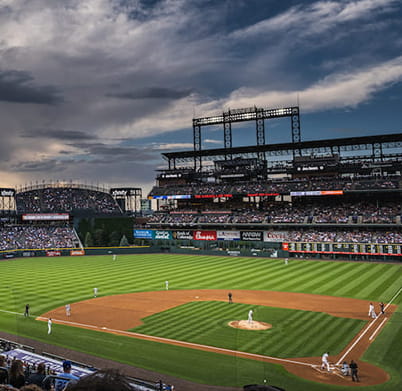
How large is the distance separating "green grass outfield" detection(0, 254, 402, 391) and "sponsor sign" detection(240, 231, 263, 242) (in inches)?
292

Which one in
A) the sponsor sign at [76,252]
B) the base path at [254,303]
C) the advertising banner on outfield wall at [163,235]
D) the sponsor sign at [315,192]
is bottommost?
the base path at [254,303]

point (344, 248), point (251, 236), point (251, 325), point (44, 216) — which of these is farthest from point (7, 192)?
point (251, 325)

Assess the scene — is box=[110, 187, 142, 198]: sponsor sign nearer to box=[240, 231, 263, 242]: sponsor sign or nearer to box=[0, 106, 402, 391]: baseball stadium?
box=[0, 106, 402, 391]: baseball stadium

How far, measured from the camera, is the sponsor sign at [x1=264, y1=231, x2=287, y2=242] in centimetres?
6266

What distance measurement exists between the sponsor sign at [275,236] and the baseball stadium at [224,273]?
0.16 meters

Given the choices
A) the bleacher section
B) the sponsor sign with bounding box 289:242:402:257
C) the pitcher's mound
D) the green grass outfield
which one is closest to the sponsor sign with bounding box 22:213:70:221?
the green grass outfield

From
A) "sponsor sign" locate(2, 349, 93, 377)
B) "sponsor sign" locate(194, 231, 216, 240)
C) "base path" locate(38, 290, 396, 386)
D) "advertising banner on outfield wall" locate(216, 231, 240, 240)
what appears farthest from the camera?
"sponsor sign" locate(194, 231, 216, 240)

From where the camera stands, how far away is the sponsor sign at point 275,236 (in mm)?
62656

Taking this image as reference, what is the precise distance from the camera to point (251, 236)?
6569cm

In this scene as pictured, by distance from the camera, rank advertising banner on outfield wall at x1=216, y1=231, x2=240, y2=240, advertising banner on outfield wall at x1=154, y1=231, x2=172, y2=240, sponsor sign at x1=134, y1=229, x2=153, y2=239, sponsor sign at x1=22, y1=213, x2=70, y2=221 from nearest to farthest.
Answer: advertising banner on outfield wall at x1=216, y1=231, x2=240, y2=240, advertising banner on outfield wall at x1=154, y1=231, x2=172, y2=240, sponsor sign at x1=134, y1=229, x2=153, y2=239, sponsor sign at x1=22, y1=213, x2=70, y2=221

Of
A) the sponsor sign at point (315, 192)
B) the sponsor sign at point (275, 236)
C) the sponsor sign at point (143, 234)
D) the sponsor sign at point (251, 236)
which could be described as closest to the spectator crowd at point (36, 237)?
the sponsor sign at point (143, 234)

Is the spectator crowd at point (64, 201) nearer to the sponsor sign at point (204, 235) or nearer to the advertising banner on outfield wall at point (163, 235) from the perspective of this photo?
the advertising banner on outfield wall at point (163, 235)

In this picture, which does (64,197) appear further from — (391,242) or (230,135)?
(391,242)

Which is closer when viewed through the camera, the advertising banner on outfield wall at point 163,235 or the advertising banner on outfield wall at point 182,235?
the advertising banner on outfield wall at point 182,235
